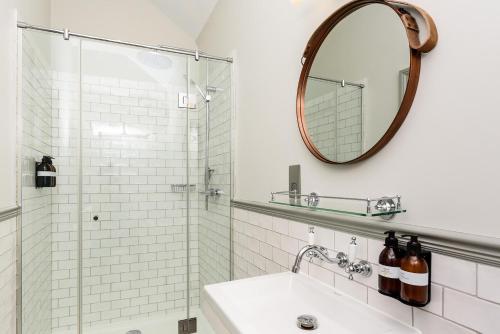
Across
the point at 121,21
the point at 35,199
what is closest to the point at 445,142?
the point at 35,199

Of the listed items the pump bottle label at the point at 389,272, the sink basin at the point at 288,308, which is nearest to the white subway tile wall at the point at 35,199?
the sink basin at the point at 288,308

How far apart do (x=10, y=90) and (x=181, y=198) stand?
1.32 m

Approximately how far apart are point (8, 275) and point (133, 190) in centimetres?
93

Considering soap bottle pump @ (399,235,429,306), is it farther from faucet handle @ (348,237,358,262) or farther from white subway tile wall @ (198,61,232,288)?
white subway tile wall @ (198,61,232,288)

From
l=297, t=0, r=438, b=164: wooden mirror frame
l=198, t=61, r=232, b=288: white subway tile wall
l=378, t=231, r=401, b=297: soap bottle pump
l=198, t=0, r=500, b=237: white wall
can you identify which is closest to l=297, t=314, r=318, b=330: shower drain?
l=378, t=231, r=401, b=297: soap bottle pump

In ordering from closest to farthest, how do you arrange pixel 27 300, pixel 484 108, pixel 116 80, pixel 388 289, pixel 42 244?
pixel 484 108, pixel 388 289, pixel 27 300, pixel 42 244, pixel 116 80

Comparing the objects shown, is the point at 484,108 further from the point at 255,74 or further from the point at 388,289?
the point at 255,74

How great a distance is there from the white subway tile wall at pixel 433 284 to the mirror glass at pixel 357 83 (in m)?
0.38

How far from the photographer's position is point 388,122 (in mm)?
980

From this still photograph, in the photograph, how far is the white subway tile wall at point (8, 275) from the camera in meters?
1.60

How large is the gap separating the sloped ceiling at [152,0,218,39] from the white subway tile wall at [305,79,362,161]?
1858mm

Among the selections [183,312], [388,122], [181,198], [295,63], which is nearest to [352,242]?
[388,122]

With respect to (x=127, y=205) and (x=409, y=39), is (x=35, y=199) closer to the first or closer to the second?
(x=127, y=205)

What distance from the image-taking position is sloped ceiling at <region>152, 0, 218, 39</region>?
2.76 m
